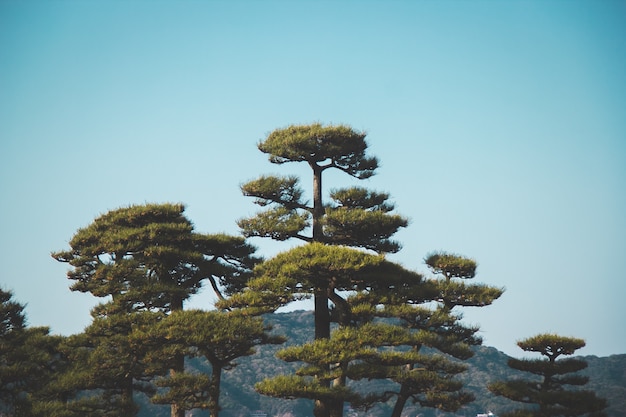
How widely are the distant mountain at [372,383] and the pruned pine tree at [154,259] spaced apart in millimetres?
66495

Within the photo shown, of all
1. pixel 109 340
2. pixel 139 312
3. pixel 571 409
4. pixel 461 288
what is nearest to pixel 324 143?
pixel 461 288

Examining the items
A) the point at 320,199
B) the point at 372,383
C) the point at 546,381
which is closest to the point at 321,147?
the point at 320,199

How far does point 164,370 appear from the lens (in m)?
19.0

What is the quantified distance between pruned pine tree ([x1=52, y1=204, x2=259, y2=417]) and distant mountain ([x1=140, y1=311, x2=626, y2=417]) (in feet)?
218

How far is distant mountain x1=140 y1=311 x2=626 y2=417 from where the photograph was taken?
9000cm

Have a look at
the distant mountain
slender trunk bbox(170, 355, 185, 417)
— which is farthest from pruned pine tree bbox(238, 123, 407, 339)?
the distant mountain

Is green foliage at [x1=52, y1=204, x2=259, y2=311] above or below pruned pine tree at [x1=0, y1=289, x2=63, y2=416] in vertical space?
above

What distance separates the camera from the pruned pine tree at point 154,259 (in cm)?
1972

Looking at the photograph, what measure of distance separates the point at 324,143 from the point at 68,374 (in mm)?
10627

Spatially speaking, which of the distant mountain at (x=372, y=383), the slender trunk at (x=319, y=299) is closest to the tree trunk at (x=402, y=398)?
the slender trunk at (x=319, y=299)

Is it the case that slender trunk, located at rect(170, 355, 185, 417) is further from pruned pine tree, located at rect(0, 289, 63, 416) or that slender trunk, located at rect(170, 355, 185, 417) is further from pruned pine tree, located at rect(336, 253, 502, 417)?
pruned pine tree, located at rect(336, 253, 502, 417)

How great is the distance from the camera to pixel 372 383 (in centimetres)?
9912

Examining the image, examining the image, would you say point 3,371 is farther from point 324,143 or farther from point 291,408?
point 291,408

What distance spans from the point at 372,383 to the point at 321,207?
279ft
